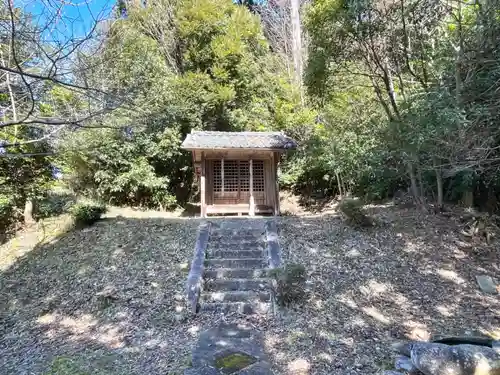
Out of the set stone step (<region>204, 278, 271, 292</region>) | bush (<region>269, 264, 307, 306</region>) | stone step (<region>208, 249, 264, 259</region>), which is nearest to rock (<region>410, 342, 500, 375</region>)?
bush (<region>269, 264, 307, 306</region>)

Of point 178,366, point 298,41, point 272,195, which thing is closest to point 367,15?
point 272,195

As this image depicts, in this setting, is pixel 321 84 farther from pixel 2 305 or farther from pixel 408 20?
pixel 2 305

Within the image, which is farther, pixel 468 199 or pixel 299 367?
pixel 468 199

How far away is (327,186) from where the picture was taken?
46.9ft

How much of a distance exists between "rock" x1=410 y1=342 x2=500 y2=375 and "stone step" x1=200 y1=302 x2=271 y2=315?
209cm

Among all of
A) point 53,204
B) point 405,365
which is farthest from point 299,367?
point 53,204

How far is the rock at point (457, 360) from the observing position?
9.66 ft

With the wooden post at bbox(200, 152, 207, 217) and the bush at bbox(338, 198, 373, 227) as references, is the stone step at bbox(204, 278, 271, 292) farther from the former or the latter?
the wooden post at bbox(200, 152, 207, 217)

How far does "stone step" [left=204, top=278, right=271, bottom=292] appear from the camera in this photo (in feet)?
17.2

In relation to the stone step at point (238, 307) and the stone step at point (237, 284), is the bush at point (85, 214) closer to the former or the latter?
the stone step at point (237, 284)

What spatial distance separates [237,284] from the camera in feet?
17.4

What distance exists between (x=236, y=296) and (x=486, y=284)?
12.3 ft

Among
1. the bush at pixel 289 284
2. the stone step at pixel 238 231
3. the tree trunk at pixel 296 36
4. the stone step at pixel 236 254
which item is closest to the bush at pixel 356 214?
the stone step at pixel 238 231

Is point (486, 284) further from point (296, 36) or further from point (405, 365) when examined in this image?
point (296, 36)
